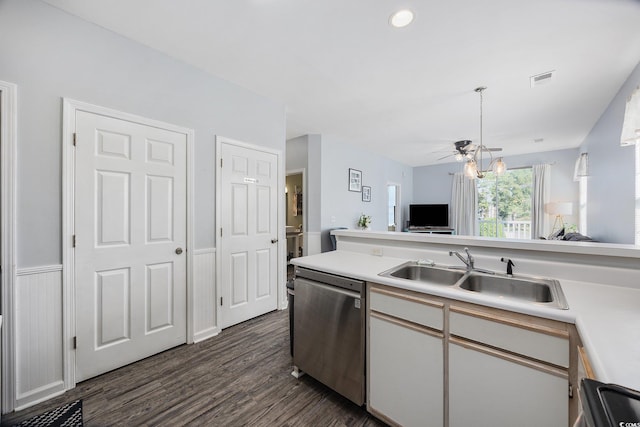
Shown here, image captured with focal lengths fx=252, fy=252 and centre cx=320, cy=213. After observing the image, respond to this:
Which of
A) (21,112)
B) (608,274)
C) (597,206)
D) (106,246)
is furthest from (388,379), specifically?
(597,206)

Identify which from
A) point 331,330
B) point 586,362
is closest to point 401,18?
point 586,362

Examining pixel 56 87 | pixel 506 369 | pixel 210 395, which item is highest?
pixel 56 87

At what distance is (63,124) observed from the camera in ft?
5.89

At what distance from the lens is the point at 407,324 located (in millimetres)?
1451

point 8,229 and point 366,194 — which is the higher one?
point 366,194

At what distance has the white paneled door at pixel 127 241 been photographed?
6.24ft

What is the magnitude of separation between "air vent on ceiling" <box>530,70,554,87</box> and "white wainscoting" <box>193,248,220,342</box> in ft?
12.4

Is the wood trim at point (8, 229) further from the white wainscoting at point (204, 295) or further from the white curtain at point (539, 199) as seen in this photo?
the white curtain at point (539, 199)

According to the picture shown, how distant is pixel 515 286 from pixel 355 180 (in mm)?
4096

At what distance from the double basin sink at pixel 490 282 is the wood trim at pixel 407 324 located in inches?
9.9

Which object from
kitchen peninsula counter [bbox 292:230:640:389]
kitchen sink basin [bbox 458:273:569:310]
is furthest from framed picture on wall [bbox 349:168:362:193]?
kitchen sink basin [bbox 458:273:569:310]

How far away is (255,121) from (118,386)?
2757 mm

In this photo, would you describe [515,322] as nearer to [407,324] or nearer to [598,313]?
[598,313]

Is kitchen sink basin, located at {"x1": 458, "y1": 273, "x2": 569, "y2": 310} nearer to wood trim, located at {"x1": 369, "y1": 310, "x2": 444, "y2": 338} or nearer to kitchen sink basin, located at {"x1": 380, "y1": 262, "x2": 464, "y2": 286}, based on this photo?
kitchen sink basin, located at {"x1": 380, "y1": 262, "x2": 464, "y2": 286}
